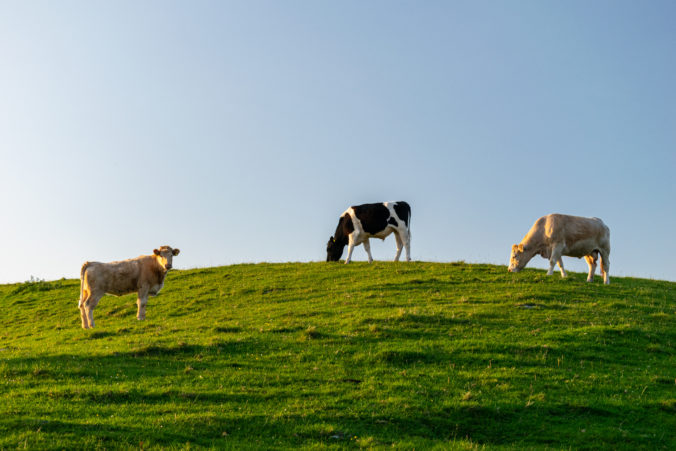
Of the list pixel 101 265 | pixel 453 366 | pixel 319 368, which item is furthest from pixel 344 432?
pixel 101 265

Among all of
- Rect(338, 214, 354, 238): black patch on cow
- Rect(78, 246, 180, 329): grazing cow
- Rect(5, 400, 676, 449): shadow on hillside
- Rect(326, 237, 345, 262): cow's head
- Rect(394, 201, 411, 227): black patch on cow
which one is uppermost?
Rect(394, 201, 411, 227): black patch on cow

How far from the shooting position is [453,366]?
15.1 meters

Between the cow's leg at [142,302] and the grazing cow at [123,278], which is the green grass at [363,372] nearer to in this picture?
the cow's leg at [142,302]

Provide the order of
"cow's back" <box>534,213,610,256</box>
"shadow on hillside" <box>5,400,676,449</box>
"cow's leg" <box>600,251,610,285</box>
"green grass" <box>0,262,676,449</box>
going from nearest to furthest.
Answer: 1. "shadow on hillside" <box>5,400,676,449</box>
2. "green grass" <box>0,262,676,449</box>
3. "cow's back" <box>534,213,610,256</box>
4. "cow's leg" <box>600,251,610,285</box>

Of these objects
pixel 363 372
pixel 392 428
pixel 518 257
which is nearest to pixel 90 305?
pixel 363 372

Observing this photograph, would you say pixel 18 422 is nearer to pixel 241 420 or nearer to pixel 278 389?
pixel 241 420

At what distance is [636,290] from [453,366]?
14942 mm

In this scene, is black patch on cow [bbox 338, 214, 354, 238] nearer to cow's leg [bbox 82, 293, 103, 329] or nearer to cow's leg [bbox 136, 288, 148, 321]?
cow's leg [bbox 136, 288, 148, 321]

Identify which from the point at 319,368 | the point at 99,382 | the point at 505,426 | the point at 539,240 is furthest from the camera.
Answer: the point at 539,240

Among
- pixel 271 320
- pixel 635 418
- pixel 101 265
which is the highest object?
pixel 101 265

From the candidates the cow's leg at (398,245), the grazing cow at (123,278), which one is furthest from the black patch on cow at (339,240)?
the grazing cow at (123,278)

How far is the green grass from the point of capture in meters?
10.9

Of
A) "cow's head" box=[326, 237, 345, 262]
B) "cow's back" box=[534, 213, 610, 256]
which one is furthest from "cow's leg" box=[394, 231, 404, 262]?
"cow's back" box=[534, 213, 610, 256]

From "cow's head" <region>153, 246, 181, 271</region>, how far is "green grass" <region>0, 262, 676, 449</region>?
84.3 inches
